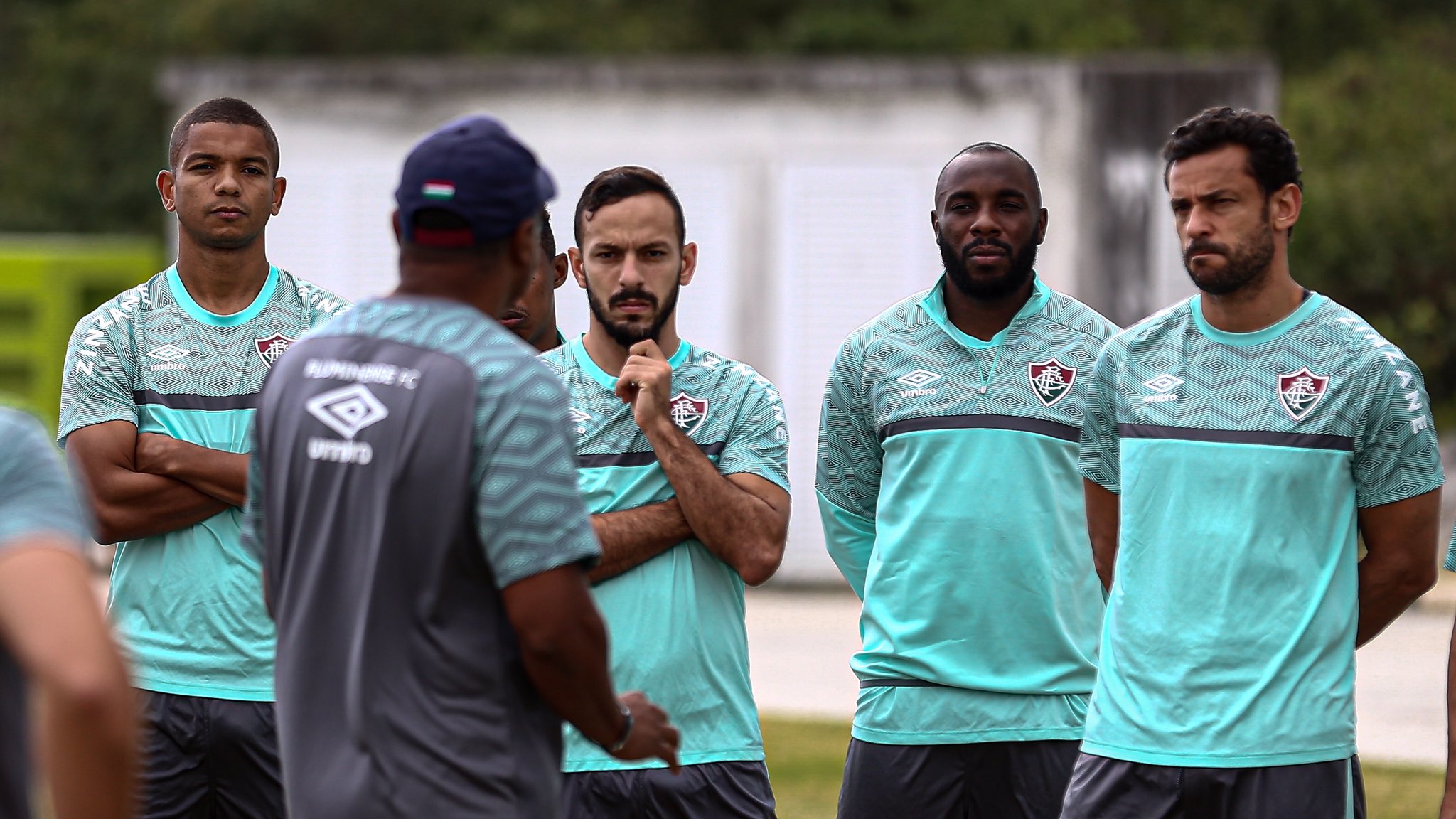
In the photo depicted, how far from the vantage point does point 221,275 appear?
5328mm

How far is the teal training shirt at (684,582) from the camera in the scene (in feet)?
15.8

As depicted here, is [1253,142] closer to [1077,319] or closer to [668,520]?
[1077,319]

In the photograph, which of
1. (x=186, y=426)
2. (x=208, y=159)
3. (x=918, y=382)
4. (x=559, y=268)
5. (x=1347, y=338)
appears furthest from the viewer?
(x=559, y=268)

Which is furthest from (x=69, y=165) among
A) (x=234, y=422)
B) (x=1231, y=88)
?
(x=234, y=422)

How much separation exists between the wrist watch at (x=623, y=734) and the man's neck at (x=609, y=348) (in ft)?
5.31

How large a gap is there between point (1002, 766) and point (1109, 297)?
12.0 m

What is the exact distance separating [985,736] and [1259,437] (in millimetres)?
1177

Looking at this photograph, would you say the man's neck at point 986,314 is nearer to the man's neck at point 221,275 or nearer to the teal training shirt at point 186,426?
the teal training shirt at point 186,426

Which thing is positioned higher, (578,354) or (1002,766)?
(578,354)

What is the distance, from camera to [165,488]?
5.05 metres

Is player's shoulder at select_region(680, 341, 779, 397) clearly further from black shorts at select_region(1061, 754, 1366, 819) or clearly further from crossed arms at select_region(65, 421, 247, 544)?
black shorts at select_region(1061, 754, 1366, 819)

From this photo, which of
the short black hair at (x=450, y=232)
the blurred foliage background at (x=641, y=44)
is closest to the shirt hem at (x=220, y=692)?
the short black hair at (x=450, y=232)

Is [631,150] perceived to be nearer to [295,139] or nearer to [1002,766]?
[295,139]

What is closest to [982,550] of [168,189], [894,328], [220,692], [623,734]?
[894,328]
